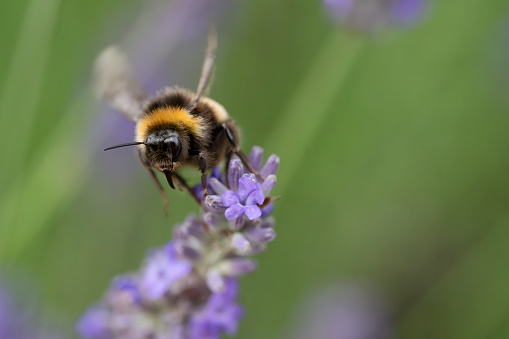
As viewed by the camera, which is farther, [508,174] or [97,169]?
[508,174]

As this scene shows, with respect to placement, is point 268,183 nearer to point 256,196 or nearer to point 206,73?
point 256,196

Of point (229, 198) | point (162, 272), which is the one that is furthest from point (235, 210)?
point (162, 272)

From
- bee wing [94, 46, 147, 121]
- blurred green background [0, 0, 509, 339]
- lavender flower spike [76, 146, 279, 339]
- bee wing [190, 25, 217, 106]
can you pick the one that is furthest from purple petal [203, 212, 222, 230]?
blurred green background [0, 0, 509, 339]

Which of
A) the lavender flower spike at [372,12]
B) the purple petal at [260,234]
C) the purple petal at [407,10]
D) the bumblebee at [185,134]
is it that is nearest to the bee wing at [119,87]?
the bumblebee at [185,134]

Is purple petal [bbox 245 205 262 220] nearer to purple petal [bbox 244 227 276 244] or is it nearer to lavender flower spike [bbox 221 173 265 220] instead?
lavender flower spike [bbox 221 173 265 220]

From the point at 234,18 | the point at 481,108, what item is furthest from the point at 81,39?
the point at 481,108

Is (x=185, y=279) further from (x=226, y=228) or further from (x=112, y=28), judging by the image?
(x=112, y=28)
